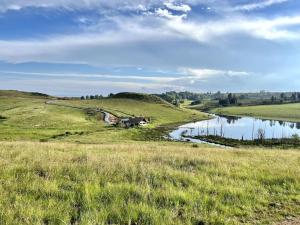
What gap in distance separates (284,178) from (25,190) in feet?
26.8

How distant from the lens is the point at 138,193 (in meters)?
9.30

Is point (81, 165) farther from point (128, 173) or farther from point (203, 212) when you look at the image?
point (203, 212)

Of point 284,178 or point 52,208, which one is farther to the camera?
point 284,178

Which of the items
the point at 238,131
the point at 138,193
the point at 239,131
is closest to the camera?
the point at 138,193

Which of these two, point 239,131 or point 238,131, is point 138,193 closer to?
point 238,131

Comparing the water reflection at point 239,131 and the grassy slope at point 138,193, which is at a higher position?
the grassy slope at point 138,193

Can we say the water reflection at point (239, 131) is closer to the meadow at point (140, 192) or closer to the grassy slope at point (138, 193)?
the meadow at point (140, 192)

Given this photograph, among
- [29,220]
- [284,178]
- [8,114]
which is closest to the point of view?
[29,220]

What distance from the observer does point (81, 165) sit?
1234 centimetres

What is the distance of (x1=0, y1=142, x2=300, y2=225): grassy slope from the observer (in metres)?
7.74

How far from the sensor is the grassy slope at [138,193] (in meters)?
7.74

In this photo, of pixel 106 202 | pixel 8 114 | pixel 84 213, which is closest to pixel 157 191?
pixel 106 202

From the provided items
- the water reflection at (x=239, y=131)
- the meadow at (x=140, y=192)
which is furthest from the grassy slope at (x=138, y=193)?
the water reflection at (x=239, y=131)

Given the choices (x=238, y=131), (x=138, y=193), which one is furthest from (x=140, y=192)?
(x=238, y=131)
